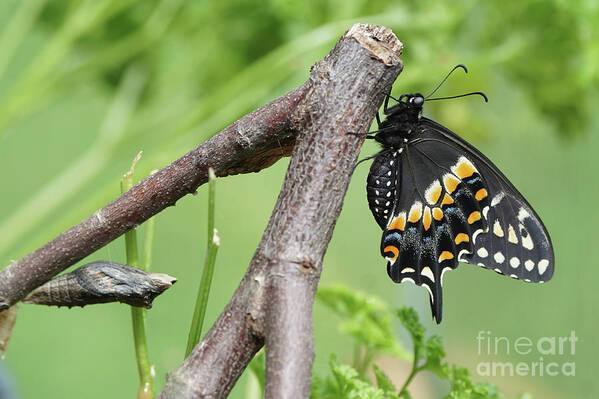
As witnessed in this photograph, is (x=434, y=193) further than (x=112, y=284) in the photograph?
Yes

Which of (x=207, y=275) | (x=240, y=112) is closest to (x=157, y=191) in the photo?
(x=207, y=275)

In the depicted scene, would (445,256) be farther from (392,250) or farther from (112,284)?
(112,284)

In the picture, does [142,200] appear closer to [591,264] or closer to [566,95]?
[566,95]

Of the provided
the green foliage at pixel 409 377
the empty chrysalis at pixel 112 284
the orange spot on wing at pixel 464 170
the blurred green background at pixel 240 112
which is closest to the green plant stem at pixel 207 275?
the empty chrysalis at pixel 112 284

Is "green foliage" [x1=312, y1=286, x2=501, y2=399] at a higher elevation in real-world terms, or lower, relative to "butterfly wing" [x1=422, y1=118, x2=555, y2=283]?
lower

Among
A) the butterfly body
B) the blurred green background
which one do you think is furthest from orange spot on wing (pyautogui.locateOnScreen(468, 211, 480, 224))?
the blurred green background

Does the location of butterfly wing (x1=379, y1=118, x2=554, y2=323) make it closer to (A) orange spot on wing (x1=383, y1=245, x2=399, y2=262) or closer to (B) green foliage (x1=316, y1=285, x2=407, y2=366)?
(A) orange spot on wing (x1=383, y1=245, x2=399, y2=262)

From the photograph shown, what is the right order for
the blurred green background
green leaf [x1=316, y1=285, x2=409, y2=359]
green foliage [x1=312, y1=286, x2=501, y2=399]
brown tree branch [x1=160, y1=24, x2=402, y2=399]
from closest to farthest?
brown tree branch [x1=160, y1=24, x2=402, y2=399], green foliage [x1=312, y1=286, x2=501, y2=399], green leaf [x1=316, y1=285, x2=409, y2=359], the blurred green background

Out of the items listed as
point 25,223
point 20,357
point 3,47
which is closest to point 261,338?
point 25,223
